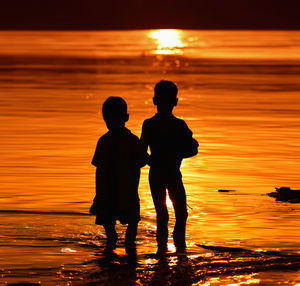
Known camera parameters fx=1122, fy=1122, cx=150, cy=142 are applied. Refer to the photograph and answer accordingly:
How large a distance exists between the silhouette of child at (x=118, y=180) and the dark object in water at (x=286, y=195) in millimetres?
2959

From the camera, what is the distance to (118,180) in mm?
9016

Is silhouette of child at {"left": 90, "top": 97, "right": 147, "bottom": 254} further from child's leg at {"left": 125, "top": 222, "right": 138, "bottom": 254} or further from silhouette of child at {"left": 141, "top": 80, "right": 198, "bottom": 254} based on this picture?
silhouette of child at {"left": 141, "top": 80, "right": 198, "bottom": 254}

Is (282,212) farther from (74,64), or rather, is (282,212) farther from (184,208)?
(74,64)

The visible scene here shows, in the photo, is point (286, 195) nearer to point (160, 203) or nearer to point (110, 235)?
point (160, 203)

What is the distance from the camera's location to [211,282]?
783 cm

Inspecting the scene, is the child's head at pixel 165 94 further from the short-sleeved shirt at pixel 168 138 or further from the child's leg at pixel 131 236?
the child's leg at pixel 131 236

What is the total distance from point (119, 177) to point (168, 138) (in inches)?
20.8

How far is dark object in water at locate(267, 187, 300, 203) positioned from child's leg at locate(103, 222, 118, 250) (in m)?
3.01

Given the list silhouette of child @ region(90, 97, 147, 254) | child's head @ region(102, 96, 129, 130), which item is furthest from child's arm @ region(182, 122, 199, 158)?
child's head @ region(102, 96, 129, 130)

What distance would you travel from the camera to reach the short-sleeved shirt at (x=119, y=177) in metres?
8.99

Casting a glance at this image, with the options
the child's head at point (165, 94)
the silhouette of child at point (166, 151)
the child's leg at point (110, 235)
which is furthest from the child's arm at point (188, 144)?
the child's leg at point (110, 235)

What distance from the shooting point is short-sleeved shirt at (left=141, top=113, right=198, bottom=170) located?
9.16 m

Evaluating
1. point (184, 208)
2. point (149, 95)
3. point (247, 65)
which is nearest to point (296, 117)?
point (149, 95)

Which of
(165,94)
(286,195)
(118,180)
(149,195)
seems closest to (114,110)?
(165,94)
